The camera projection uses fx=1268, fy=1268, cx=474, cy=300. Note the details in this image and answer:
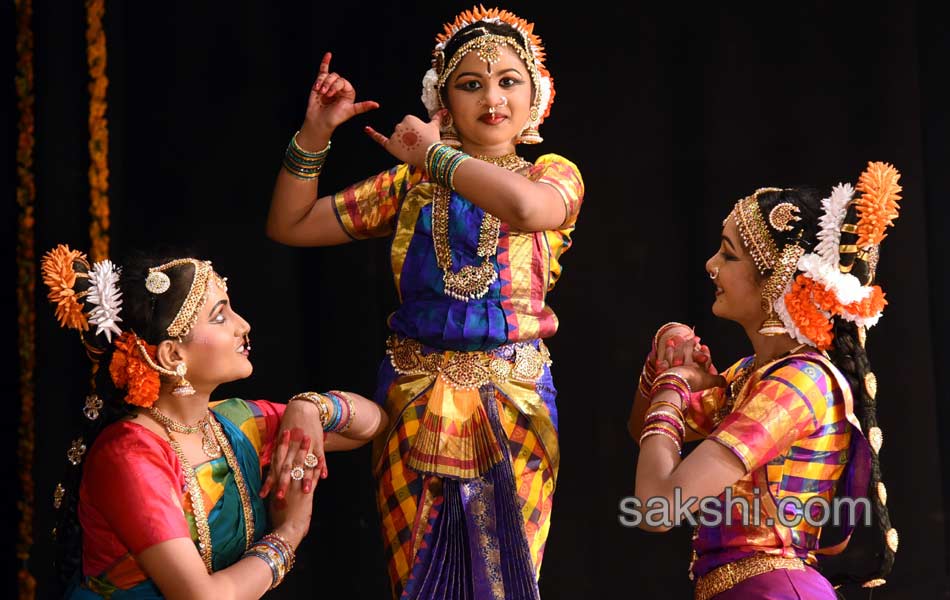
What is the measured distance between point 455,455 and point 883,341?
5.18ft

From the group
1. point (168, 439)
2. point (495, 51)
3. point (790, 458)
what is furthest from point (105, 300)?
point (790, 458)

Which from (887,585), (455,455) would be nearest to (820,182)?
Result: (887,585)

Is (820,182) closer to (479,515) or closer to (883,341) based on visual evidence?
(883,341)

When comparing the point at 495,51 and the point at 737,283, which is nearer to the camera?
the point at 737,283

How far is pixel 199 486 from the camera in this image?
105 inches

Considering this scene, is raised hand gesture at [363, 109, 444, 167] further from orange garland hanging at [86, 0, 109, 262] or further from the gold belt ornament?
orange garland hanging at [86, 0, 109, 262]

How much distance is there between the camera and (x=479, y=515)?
2799mm

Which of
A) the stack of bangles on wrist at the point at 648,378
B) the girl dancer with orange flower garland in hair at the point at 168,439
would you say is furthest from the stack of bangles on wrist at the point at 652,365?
the girl dancer with orange flower garland in hair at the point at 168,439

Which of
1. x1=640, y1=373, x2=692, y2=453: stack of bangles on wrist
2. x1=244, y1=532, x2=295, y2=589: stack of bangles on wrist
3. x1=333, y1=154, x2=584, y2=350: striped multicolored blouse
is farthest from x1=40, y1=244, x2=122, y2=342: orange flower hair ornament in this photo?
x1=640, y1=373, x2=692, y2=453: stack of bangles on wrist

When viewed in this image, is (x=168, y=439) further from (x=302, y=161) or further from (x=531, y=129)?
(x=531, y=129)

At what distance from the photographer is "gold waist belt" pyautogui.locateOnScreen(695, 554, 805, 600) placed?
255 cm

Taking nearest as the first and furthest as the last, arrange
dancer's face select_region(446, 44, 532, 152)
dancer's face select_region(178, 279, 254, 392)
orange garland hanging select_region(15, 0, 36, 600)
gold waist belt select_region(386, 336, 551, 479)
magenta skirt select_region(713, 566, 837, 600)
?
magenta skirt select_region(713, 566, 837, 600), dancer's face select_region(178, 279, 254, 392), gold waist belt select_region(386, 336, 551, 479), dancer's face select_region(446, 44, 532, 152), orange garland hanging select_region(15, 0, 36, 600)

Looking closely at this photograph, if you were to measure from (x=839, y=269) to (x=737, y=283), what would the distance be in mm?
251

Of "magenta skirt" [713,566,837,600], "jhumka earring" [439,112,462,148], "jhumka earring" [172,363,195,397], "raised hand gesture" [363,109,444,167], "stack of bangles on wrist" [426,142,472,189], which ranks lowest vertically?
"magenta skirt" [713,566,837,600]
